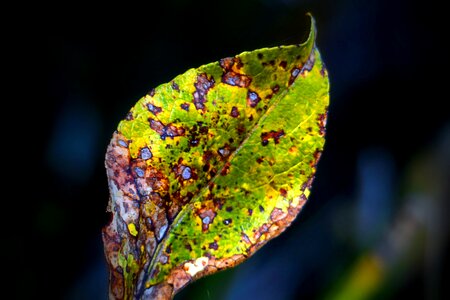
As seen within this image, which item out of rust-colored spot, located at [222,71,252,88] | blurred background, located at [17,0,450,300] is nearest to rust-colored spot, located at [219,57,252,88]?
rust-colored spot, located at [222,71,252,88]

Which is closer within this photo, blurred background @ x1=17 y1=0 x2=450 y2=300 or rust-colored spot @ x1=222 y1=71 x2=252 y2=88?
rust-colored spot @ x1=222 y1=71 x2=252 y2=88

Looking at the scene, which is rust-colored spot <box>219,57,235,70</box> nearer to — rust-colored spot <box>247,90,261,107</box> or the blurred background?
rust-colored spot <box>247,90,261,107</box>

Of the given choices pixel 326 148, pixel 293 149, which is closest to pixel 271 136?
pixel 293 149

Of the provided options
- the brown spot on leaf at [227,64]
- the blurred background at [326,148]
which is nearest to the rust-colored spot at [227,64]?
the brown spot on leaf at [227,64]

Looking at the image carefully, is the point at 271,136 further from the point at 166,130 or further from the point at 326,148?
the point at 326,148

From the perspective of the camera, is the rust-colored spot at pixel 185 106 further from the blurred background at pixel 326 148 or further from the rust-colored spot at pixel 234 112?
the blurred background at pixel 326 148
